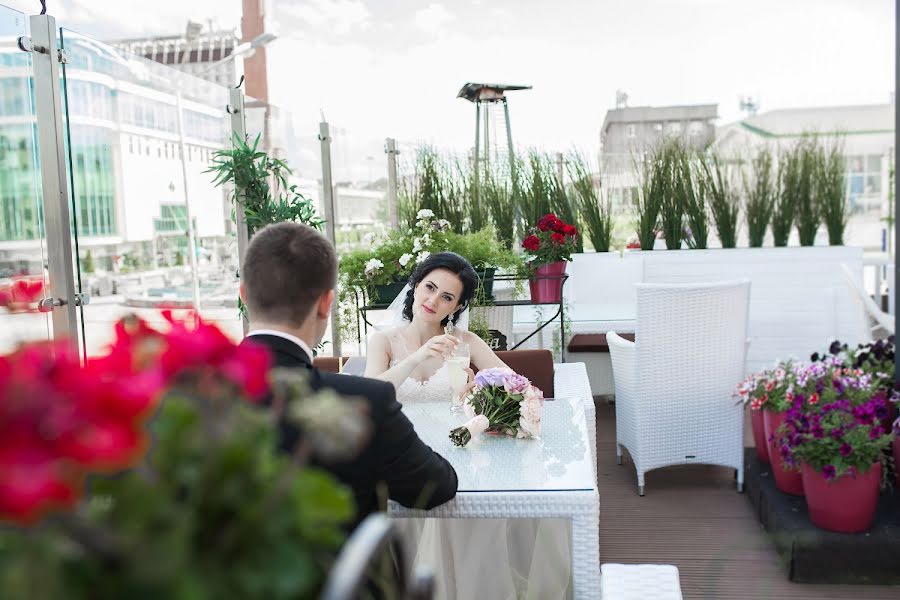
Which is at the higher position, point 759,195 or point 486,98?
point 486,98

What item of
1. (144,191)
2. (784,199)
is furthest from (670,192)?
(144,191)

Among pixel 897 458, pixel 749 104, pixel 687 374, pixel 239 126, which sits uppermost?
pixel 749 104

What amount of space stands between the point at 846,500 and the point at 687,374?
113 centimetres

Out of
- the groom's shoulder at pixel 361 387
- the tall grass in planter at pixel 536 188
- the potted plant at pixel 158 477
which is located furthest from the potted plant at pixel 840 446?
the tall grass in planter at pixel 536 188

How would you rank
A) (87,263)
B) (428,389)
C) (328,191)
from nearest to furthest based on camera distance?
(87,263), (428,389), (328,191)

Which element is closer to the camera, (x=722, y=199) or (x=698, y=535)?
(x=698, y=535)

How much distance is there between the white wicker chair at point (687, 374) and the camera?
404 centimetres

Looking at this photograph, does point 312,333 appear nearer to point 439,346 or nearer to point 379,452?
point 379,452

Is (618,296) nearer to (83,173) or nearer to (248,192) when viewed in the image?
(248,192)

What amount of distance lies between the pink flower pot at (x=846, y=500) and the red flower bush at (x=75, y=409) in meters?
2.99

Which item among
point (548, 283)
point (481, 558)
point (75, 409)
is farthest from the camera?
point (548, 283)

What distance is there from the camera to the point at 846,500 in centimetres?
311

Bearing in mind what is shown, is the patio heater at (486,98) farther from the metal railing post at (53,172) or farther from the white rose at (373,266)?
the metal railing post at (53,172)

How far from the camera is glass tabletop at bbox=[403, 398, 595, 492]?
1942mm
